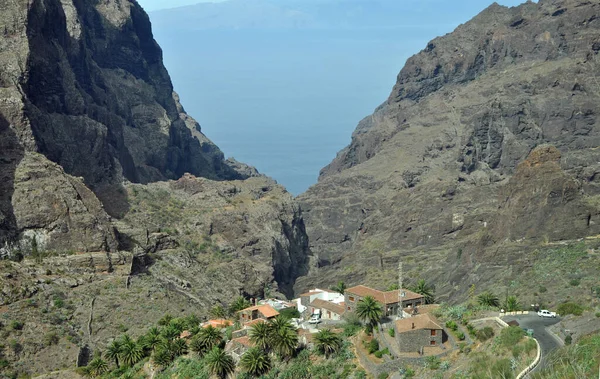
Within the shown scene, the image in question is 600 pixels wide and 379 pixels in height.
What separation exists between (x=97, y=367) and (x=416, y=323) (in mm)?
36367

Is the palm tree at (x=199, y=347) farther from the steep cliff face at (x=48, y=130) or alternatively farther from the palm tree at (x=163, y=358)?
the steep cliff face at (x=48, y=130)

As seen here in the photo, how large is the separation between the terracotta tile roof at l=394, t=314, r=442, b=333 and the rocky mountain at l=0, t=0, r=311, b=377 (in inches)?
1681

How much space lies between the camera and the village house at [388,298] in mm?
95875

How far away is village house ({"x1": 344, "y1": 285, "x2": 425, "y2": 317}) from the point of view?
95875 millimetres

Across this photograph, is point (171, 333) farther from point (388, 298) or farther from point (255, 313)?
point (388, 298)

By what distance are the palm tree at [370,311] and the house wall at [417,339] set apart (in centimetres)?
649

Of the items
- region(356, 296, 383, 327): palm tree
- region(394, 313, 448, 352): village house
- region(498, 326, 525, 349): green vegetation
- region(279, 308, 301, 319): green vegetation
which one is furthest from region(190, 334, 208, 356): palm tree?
region(498, 326, 525, 349): green vegetation

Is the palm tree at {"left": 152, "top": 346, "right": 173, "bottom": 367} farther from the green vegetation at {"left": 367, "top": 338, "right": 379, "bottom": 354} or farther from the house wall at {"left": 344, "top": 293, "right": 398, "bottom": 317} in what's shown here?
the green vegetation at {"left": 367, "top": 338, "right": 379, "bottom": 354}

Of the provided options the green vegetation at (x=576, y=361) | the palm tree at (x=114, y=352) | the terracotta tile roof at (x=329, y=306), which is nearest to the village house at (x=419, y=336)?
the green vegetation at (x=576, y=361)

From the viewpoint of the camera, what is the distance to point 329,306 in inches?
4195

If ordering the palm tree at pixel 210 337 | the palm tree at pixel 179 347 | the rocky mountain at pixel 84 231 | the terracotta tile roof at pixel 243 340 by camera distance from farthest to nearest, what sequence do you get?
the rocky mountain at pixel 84 231 < the palm tree at pixel 179 347 < the palm tree at pixel 210 337 < the terracotta tile roof at pixel 243 340

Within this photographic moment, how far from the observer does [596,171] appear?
195125mm

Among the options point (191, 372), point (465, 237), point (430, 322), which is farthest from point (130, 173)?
point (430, 322)

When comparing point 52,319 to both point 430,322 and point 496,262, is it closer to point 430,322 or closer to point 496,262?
point 430,322
